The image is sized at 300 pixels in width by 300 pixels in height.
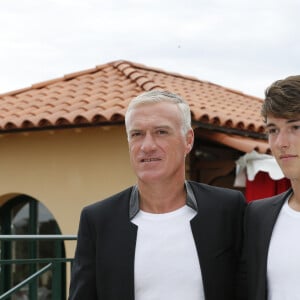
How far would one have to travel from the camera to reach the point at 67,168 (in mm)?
7957

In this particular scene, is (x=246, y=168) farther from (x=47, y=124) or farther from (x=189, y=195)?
(x=189, y=195)

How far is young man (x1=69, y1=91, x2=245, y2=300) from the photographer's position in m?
2.18

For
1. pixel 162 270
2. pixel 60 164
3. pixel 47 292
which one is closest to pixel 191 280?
pixel 162 270

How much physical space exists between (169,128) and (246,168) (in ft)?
16.5

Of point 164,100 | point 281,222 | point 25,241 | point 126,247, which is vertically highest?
point 164,100

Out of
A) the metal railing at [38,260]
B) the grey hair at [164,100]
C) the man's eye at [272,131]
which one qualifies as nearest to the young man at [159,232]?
the grey hair at [164,100]

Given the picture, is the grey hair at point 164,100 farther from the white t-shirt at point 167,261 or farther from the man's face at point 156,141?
Result: the white t-shirt at point 167,261

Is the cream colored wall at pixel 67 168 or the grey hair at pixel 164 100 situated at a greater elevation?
the grey hair at pixel 164 100

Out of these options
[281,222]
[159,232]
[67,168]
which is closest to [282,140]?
[281,222]

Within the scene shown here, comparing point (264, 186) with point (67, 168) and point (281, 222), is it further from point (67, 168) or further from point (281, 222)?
point (281, 222)

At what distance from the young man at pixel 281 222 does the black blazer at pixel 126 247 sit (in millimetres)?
93

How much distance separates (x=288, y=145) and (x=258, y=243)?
354mm

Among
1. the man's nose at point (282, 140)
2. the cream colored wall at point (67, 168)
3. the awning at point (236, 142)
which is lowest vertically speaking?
the cream colored wall at point (67, 168)

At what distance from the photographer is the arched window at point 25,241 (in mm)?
8648
